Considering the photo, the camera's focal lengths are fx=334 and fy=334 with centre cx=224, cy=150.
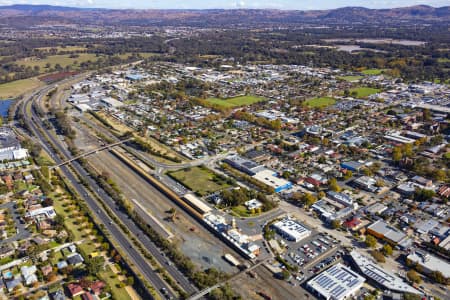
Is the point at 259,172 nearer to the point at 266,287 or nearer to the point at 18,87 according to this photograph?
the point at 266,287

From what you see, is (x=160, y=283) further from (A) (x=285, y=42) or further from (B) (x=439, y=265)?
(A) (x=285, y=42)

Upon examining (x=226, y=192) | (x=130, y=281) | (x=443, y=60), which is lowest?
(x=130, y=281)

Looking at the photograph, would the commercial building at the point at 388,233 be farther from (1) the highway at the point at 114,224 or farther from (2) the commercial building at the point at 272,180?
(1) the highway at the point at 114,224

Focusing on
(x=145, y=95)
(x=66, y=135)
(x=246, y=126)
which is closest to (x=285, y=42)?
(x=145, y=95)

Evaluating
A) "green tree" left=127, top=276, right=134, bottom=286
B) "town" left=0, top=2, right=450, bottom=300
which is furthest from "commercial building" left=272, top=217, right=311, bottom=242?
"green tree" left=127, top=276, right=134, bottom=286

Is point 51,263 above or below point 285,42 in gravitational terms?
below

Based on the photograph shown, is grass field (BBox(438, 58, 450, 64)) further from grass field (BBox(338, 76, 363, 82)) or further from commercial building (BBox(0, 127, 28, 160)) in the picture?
commercial building (BBox(0, 127, 28, 160))

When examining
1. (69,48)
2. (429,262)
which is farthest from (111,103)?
(69,48)
